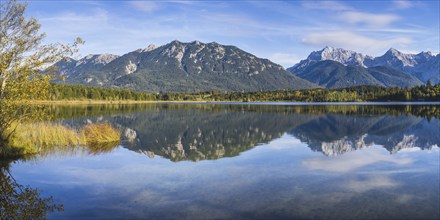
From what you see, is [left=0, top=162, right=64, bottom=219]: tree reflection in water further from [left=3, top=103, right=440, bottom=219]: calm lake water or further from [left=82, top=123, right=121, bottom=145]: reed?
[left=82, top=123, right=121, bottom=145]: reed

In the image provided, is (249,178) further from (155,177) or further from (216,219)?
(216,219)

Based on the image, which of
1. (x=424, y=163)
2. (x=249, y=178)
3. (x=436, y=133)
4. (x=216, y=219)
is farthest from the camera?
(x=436, y=133)

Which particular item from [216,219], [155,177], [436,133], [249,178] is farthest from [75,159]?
[436,133]

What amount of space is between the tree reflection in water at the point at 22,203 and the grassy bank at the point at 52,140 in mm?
10230

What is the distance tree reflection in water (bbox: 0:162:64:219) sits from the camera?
14.2 m

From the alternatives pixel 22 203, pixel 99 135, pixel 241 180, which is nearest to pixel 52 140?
pixel 99 135

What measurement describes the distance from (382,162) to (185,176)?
50.7 ft

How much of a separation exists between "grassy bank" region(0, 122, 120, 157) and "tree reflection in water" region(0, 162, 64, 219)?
10230 mm

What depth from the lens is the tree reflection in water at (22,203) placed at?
560 inches

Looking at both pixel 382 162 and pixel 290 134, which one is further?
pixel 290 134

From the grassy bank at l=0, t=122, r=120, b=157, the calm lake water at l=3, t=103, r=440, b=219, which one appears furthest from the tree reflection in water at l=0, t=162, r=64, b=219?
the grassy bank at l=0, t=122, r=120, b=157

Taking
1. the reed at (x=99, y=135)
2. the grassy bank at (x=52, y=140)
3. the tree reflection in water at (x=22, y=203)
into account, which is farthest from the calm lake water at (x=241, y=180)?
the reed at (x=99, y=135)

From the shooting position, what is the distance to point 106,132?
39.0 metres

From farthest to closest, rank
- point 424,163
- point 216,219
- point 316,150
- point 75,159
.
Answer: point 316,150, point 75,159, point 424,163, point 216,219
